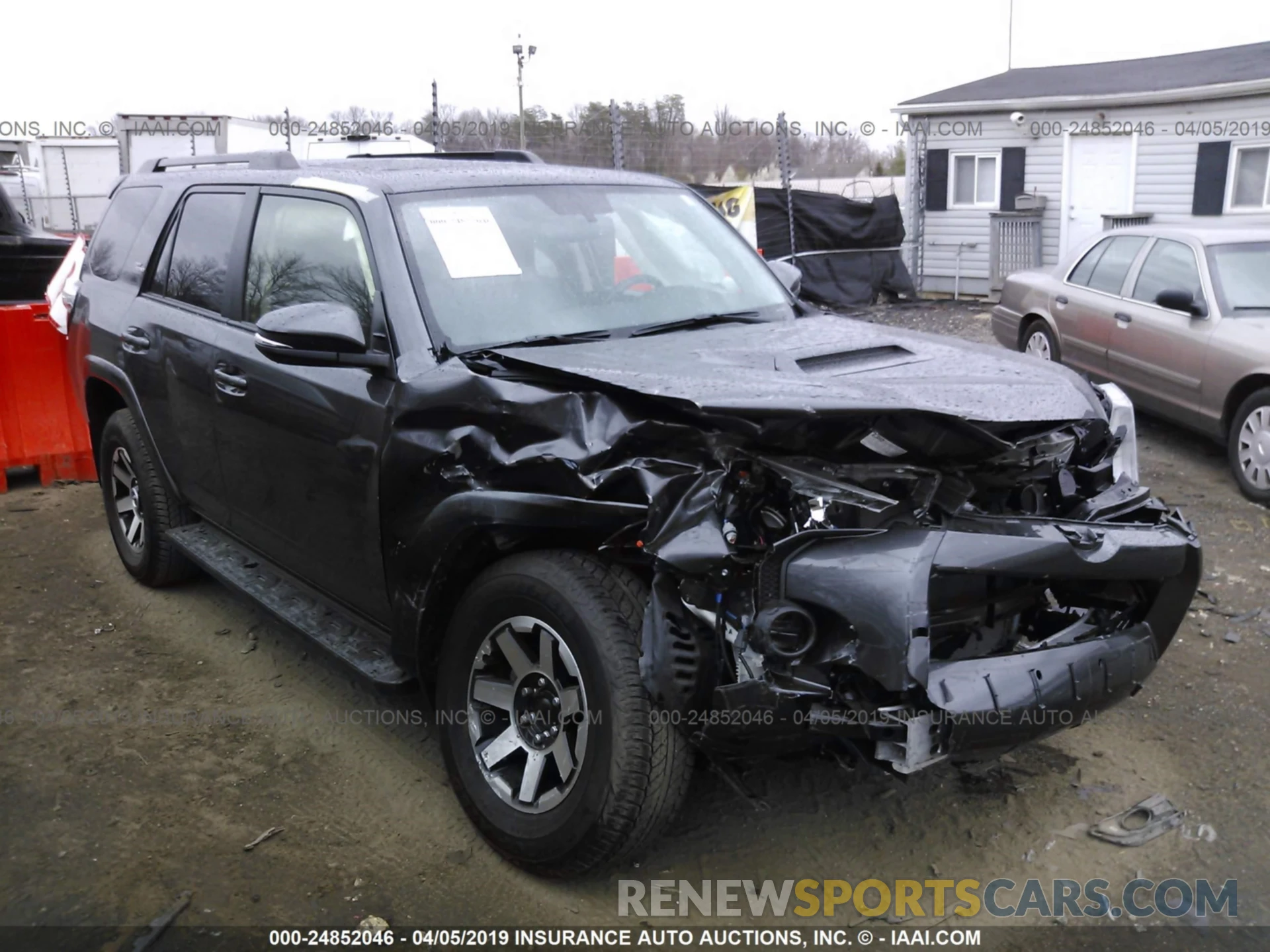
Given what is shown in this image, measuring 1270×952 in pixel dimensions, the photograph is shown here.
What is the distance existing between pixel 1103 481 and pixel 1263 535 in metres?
3.42

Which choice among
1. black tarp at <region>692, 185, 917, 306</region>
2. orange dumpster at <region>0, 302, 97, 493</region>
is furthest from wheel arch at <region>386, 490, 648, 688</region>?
black tarp at <region>692, 185, 917, 306</region>

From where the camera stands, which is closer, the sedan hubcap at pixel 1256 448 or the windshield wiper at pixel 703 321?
the windshield wiper at pixel 703 321

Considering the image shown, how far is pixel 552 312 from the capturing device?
11.8 feet

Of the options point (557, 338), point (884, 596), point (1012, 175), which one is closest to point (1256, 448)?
point (557, 338)

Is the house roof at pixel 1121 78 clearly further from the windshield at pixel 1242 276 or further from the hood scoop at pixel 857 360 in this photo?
the hood scoop at pixel 857 360

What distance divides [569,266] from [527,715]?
157cm

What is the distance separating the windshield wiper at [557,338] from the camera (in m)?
3.42

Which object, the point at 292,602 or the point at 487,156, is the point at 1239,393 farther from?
the point at 292,602

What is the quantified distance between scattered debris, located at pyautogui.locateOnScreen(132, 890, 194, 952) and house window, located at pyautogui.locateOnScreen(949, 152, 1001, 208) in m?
18.0

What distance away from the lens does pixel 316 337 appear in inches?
129

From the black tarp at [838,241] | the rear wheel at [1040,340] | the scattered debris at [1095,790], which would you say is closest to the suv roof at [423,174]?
the scattered debris at [1095,790]

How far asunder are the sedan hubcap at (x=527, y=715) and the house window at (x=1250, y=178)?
16.5 metres

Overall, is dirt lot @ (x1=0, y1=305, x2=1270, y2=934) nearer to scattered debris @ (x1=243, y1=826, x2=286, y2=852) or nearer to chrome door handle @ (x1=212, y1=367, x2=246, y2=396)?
scattered debris @ (x1=243, y1=826, x2=286, y2=852)

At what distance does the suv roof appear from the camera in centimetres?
380
